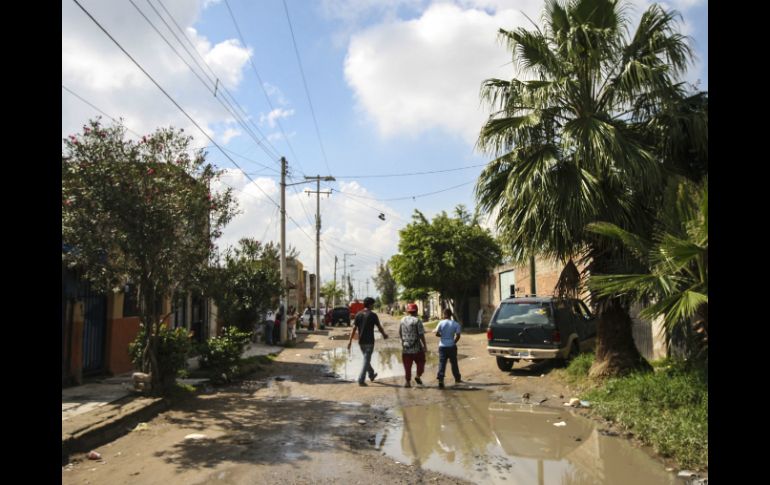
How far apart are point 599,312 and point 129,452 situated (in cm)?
828

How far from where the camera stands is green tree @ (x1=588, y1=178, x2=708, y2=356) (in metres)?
6.16

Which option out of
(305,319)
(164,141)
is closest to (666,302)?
(164,141)

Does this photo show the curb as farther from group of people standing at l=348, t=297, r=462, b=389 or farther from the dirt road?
group of people standing at l=348, t=297, r=462, b=389

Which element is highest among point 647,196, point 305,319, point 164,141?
point 164,141

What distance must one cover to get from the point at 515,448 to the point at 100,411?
5953 millimetres

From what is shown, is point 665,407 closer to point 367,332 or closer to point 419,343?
point 419,343

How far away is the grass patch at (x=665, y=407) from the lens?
6.17 metres

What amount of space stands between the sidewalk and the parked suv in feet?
22.8

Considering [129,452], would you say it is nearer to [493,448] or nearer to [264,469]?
[264,469]

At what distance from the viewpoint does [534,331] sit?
12.5 metres

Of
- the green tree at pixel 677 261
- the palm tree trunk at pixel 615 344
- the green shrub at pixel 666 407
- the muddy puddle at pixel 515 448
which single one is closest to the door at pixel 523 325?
the palm tree trunk at pixel 615 344

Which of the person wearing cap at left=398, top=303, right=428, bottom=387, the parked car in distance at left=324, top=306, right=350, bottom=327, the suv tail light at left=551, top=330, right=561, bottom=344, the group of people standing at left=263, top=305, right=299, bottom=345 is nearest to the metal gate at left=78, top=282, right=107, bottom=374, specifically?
the person wearing cap at left=398, top=303, right=428, bottom=387

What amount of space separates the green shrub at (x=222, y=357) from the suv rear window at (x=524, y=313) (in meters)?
6.19

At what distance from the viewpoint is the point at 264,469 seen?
575 centimetres
